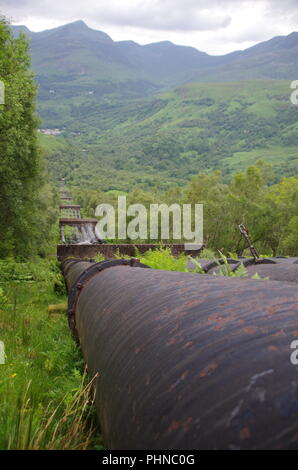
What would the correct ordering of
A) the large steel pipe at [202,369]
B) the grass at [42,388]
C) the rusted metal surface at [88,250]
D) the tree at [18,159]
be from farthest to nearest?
the rusted metal surface at [88,250], the tree at [18,159], the grass at [42,388], the large steel pipe at [202,369]

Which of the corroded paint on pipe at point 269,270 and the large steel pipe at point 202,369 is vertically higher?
the large steel pipe at point 202,369

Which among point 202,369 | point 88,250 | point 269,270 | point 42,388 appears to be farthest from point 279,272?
point 88,250

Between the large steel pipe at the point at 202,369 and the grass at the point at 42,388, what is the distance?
0.31m

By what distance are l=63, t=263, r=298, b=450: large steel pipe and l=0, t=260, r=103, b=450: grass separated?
0.31m

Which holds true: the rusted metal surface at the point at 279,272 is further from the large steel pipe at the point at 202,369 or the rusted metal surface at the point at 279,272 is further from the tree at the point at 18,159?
the tree at the point at 18,159

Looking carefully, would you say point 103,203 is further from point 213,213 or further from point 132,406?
point 132,406

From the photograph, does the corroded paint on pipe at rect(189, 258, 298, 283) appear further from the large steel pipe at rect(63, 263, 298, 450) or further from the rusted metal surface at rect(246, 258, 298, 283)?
the large steel pipe at rect(63, 263, 298, 450)

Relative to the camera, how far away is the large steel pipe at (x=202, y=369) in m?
1.34

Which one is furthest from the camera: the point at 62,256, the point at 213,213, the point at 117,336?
the point at 213,213

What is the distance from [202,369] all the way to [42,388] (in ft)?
8.93

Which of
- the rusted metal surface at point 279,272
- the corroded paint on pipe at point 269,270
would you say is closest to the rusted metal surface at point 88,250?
the corroded paint on pipe at point 269,270
